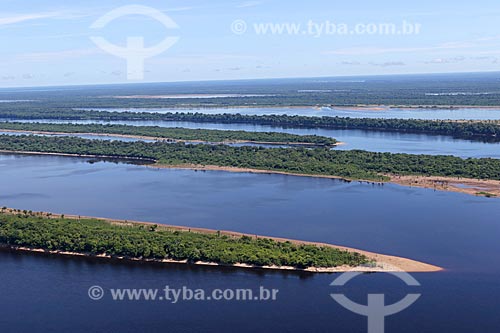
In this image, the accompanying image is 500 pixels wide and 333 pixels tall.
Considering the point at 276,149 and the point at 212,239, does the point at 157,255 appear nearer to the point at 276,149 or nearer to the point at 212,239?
the point at 212,239

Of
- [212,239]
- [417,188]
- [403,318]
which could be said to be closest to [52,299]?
[212,239]

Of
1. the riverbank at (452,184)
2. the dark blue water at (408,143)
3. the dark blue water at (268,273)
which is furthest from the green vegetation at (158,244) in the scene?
the dark blue water at (408,143)

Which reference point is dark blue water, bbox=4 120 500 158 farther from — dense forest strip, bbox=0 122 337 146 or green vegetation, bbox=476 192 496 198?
green vegetation, bbox=476 192 496 198

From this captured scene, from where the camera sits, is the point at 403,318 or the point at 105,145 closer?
the point at 403,318

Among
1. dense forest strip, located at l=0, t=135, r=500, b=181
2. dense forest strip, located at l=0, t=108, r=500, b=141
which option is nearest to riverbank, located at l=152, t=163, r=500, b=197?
dense forest strip, located at l=0, t=135, r=500, b=181

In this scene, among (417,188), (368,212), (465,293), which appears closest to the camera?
(465,293)

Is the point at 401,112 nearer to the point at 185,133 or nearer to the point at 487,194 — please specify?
the point at 185,133

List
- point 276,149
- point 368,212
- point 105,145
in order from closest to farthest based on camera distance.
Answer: point 368,212 < point 276,149 < point 105,145
